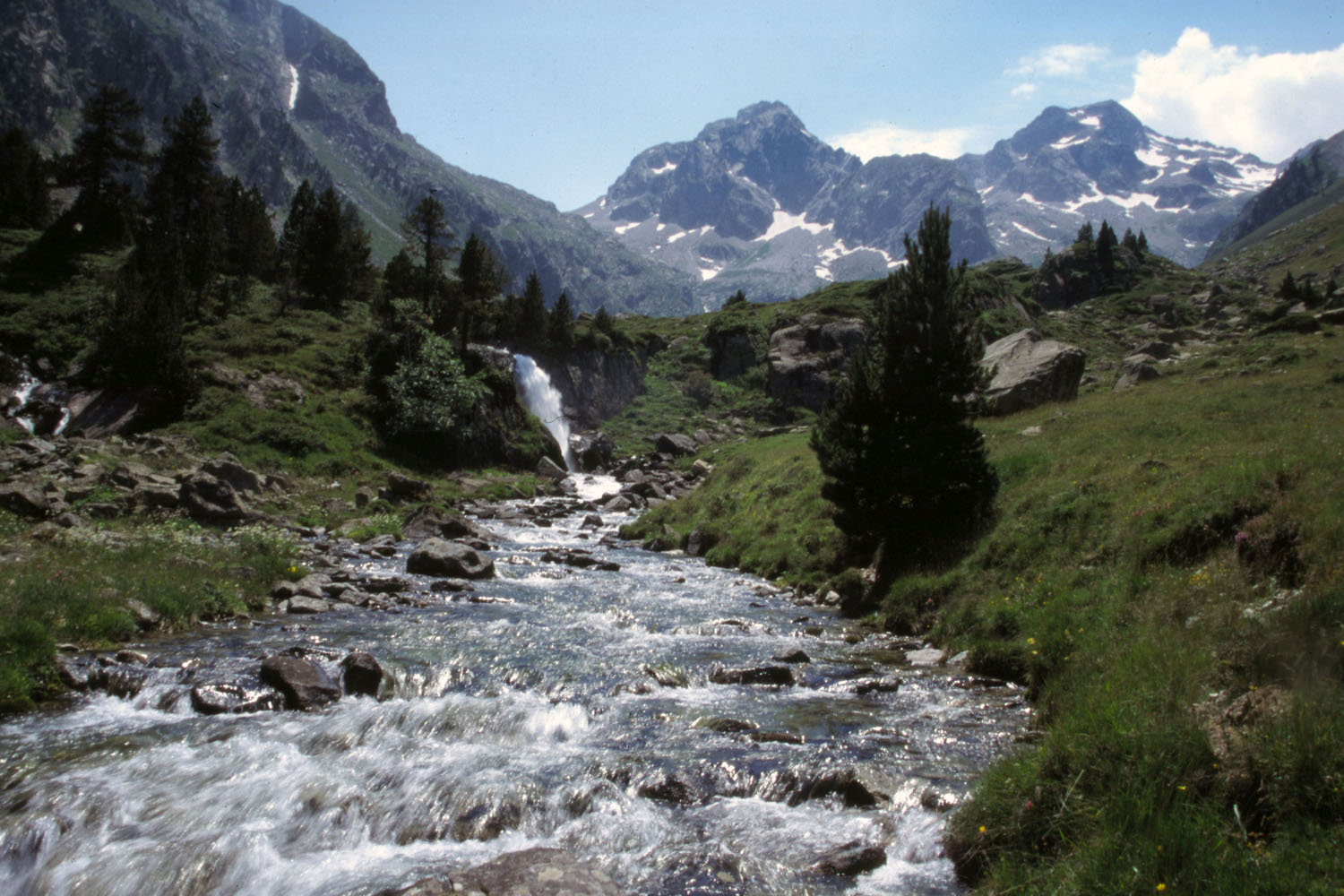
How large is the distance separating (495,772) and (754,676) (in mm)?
5823

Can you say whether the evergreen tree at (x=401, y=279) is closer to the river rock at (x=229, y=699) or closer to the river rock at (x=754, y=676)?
the river rock at (x=229, y=699)

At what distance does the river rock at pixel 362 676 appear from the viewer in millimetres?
11953

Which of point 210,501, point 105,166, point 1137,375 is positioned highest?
point 105,166

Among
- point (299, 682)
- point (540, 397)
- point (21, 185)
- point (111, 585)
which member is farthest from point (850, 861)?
point (21, 185)

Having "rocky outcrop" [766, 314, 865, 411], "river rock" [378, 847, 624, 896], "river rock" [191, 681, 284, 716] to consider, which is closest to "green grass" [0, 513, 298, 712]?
"river rock" [191, 681, 284, 716]

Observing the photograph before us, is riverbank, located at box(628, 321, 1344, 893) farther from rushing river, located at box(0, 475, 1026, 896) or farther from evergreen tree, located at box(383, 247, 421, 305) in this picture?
evergreen tree, located at box(383, 247, 421, 305)

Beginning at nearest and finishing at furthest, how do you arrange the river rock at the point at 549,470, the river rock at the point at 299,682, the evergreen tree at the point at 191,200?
the river rock at the point at 299,682 → the evergreen tree at the point at 191,200 → the river rock at the point at 549,470

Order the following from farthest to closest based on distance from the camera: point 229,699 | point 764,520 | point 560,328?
point 560,328 → point 764,520 → point 229,699

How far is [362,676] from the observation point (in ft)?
39.6

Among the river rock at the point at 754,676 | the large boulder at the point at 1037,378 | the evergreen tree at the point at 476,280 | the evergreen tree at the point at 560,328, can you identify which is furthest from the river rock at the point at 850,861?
the evergreen tree at the point at 560,328

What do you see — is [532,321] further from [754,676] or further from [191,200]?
[754,676]

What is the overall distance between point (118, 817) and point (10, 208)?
248 feet

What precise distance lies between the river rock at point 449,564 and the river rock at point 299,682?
31.8ft

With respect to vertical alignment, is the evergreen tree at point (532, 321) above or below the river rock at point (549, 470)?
above
